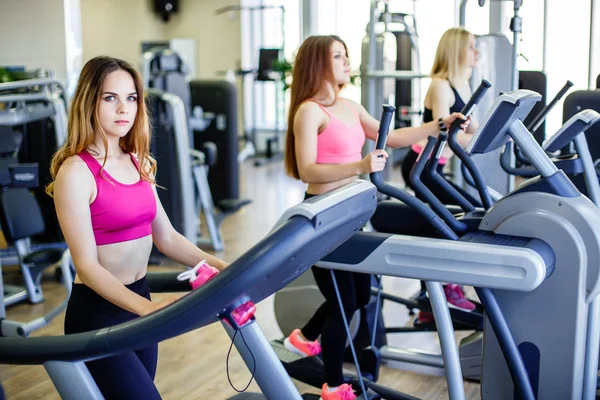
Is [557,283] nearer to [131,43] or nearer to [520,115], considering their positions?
[520,115]

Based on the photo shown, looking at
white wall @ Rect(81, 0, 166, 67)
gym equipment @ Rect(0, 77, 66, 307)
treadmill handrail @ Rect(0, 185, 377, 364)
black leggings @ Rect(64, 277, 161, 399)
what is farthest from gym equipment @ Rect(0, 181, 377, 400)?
white wall @ Rect(81, 0, 166, 67)

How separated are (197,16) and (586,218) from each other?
32.4ft

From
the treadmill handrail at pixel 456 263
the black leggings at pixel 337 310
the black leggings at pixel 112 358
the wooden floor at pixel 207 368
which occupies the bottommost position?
the wooden floor at pixel 207 368

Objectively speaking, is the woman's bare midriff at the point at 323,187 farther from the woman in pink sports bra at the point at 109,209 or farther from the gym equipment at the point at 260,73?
the gym equipment at the point at 260,73

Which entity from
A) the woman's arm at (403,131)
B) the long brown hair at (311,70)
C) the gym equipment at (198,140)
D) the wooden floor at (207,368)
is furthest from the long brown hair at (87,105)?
the gym equipment at (198,140)

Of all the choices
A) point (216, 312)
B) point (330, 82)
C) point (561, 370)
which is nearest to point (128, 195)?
point (216, 312)

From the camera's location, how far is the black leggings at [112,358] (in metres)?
1.80

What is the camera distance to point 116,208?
1.91 m

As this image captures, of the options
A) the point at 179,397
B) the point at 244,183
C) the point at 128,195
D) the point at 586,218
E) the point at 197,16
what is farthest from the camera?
the point at 197,16

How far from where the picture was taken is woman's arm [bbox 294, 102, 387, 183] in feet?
8.68

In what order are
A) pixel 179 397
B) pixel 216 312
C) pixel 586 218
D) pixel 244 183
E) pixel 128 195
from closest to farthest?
pixel 216 312 → pixel 128 195 → pixel 586 218 → pixel 179 397 → pixel 244 183

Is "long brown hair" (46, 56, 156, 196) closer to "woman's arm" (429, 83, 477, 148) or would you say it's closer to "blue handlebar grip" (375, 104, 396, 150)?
"blue handlebar grip" (375, 104, 396, 150)

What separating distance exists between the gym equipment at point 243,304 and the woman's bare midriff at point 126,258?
0.31 metres

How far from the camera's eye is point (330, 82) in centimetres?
279
